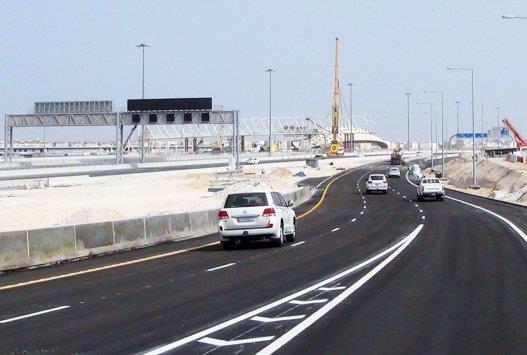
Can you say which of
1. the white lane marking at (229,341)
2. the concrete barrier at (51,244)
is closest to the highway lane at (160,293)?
the white lane marking at (229,341)

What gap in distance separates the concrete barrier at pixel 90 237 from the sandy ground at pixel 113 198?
6.30 m

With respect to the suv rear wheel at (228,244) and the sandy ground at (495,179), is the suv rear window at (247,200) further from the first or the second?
the sandy ground at (495,179)

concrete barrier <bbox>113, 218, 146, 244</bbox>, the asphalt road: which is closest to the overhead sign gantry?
concrete barrier <bbox>113, 218, 146, 244</bbox>

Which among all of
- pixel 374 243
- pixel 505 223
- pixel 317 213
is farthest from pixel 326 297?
pixel 317 213

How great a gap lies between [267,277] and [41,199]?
50.2m

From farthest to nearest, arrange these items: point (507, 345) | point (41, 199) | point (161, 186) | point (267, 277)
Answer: point (161, 186)
point (41, 199)
point (267, 277)
point (507, 345)

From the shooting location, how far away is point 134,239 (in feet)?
95.3

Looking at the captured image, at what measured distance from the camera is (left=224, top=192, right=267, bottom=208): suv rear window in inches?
1087

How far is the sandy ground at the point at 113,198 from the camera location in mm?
47406

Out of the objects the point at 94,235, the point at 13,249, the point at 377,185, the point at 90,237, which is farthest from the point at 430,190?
the point at 13,249

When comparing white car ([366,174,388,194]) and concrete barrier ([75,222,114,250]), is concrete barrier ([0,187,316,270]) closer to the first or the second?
concrete barrier ([75,222,114,250])

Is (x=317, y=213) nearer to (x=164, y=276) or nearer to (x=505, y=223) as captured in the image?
(x=505, y=223)

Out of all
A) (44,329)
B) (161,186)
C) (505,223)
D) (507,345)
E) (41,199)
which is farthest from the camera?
(161,186)

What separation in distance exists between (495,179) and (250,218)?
69.5m
